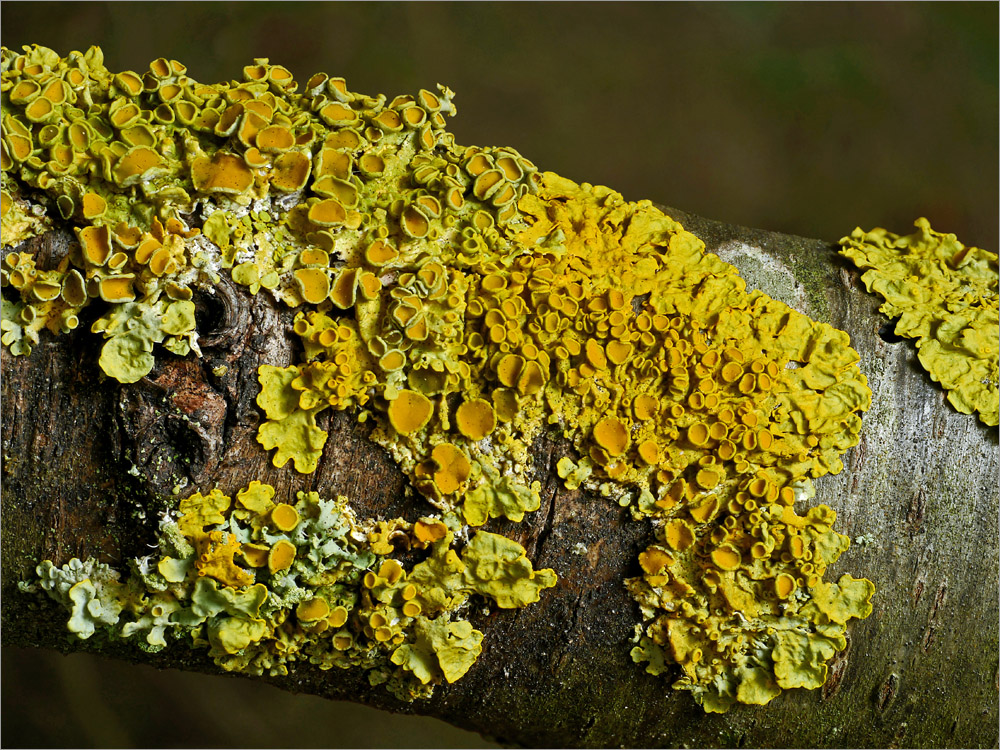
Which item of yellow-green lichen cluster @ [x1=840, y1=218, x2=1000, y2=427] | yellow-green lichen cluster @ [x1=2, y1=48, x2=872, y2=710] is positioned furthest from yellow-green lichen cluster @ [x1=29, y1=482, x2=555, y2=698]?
yellow-green lichen cluster @ [x1=840, y1=218, x2=1000, y2=427]

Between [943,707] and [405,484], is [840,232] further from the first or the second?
[405,484]

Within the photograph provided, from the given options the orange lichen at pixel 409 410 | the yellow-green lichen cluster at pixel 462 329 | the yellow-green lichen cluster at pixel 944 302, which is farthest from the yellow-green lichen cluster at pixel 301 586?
the yellow-green lichen cluster at pixel 944 302

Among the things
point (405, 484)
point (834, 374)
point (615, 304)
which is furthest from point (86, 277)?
point (834, 374)

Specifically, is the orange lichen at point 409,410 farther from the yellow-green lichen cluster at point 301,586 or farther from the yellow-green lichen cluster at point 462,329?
the yellow-green lichen cluster at point 301,586

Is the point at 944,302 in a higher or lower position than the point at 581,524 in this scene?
higher

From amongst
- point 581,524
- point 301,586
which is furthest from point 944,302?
point 301,586

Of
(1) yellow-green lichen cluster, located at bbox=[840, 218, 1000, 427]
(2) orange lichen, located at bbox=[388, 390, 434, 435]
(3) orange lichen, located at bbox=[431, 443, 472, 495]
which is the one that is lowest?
(3) orange lichen, located at bbox=[431, 443, 472, 495]

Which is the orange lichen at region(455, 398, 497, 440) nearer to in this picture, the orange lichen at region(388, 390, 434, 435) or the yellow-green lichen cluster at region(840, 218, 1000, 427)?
the orange lichen at region(388, 390, 434, 435)

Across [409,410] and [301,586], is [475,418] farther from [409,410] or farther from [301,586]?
[301,586]
